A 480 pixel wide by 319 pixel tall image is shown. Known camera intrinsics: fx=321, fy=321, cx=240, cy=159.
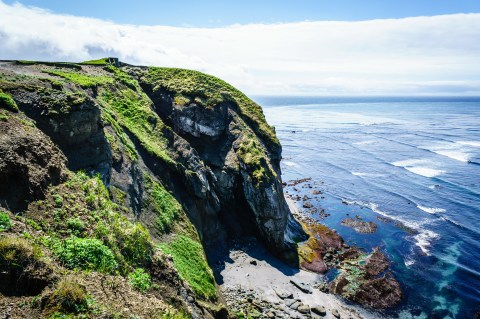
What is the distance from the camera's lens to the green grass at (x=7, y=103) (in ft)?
64.6

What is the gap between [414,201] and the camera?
204ft

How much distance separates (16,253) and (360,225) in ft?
166

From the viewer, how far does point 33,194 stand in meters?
16.2

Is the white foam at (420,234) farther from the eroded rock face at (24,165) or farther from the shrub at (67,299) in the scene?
the eroded rock face at (24,165)

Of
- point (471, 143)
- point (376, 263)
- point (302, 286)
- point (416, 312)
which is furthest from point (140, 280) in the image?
point (471, 143)

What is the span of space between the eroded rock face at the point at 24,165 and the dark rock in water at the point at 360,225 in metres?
45.2

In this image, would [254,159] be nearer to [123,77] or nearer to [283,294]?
[283,294]

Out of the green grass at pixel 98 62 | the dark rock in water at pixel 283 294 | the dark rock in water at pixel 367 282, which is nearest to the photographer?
the dark rock in water at pixel 283 294

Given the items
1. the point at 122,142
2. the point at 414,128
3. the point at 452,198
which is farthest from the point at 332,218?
the point at 414,128

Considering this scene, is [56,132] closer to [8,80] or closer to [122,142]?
[8,80]

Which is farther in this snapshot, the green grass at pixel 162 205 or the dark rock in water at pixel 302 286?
the dark rock in water at pixel 302 286

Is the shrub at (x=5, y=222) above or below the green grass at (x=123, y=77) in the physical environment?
→ below

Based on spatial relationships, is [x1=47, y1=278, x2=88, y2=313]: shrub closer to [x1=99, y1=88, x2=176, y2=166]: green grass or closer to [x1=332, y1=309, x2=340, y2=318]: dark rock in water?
[x1=99, y1=88, x2=176, y2=166]: green grass

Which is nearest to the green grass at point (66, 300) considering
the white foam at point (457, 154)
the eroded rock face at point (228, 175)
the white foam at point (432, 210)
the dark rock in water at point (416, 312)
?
the eroded rock face at point (228, 175)
